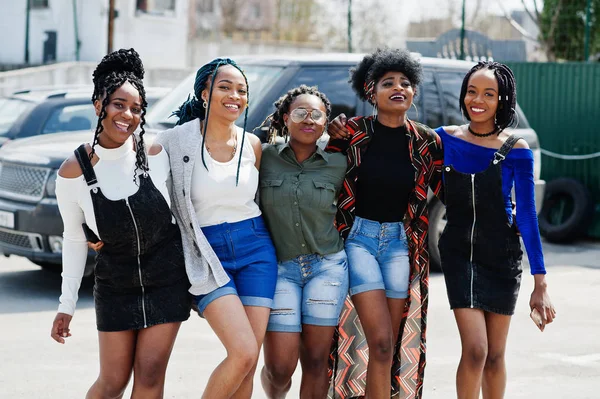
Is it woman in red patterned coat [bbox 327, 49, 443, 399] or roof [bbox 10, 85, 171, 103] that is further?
roof [bbox 10, 85, 171, 103]

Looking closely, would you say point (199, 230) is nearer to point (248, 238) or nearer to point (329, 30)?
point (248, 238)

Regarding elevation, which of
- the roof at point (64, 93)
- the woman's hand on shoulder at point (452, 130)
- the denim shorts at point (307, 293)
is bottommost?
the denim shorts at point (307, 293)

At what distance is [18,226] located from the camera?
851cm

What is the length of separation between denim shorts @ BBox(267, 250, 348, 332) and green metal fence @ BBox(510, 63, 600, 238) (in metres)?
9.11

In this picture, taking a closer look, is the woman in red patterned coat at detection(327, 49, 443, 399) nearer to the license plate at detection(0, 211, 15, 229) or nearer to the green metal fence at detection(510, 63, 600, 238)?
the license plate at detection(0, 211, 15, 229)

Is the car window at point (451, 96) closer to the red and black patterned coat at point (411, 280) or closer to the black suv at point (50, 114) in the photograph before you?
the black suv at point (50, 114)

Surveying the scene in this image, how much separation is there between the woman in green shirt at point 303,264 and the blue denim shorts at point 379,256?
0.06 m

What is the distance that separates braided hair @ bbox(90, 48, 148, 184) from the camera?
4535 mm

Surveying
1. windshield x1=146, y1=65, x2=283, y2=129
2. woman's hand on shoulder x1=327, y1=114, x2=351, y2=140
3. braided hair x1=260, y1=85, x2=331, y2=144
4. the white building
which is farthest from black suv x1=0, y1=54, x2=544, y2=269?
the white building

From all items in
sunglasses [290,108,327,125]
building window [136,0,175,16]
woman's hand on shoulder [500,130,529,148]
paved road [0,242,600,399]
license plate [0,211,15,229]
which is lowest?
paved road [0,242,600,399]

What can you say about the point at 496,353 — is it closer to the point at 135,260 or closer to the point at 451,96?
the point at 135,260

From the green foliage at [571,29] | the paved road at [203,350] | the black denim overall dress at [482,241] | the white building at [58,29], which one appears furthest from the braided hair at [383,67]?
the white building at [58,29]

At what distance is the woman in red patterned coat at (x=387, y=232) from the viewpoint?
16.4ft

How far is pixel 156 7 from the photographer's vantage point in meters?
36.3
